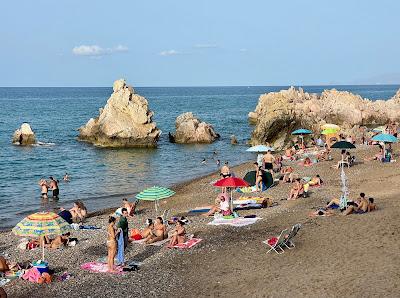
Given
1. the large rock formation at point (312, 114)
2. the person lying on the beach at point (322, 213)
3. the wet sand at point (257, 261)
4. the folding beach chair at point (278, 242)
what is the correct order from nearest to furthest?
the wet sand at point (257, 261)
the folding beach chair at point (278, 242)
the person lying on the beach at point (322, 213)
the large rock formation at point (312, 114)

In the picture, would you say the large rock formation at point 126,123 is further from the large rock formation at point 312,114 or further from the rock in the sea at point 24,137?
the large rock formation at point 312,114

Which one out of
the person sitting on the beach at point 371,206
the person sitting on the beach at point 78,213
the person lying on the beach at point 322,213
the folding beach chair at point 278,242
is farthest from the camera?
the person sitting on the beach at point 78,213

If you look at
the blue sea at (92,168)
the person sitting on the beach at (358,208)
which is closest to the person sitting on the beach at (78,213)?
the blue sea at (92,168)

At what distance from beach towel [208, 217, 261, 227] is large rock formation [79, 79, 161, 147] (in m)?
35.9

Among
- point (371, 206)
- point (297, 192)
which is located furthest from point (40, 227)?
point (297, 192)

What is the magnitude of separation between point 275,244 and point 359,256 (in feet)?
8.41

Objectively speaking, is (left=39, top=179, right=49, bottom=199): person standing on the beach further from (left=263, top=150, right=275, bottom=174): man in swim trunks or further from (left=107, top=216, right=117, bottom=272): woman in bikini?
(left=107, top=216, right=117, bottom=272): woman in bikini

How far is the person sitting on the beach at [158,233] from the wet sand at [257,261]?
1.48 ft

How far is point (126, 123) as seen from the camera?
5641 cm

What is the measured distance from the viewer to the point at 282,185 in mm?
30000

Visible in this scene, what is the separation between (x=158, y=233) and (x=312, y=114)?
154ft

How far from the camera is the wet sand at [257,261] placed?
1397cm

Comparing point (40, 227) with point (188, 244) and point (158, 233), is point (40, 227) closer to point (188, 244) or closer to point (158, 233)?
point (158, 233)

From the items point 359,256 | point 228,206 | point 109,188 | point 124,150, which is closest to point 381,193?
point 228,206
